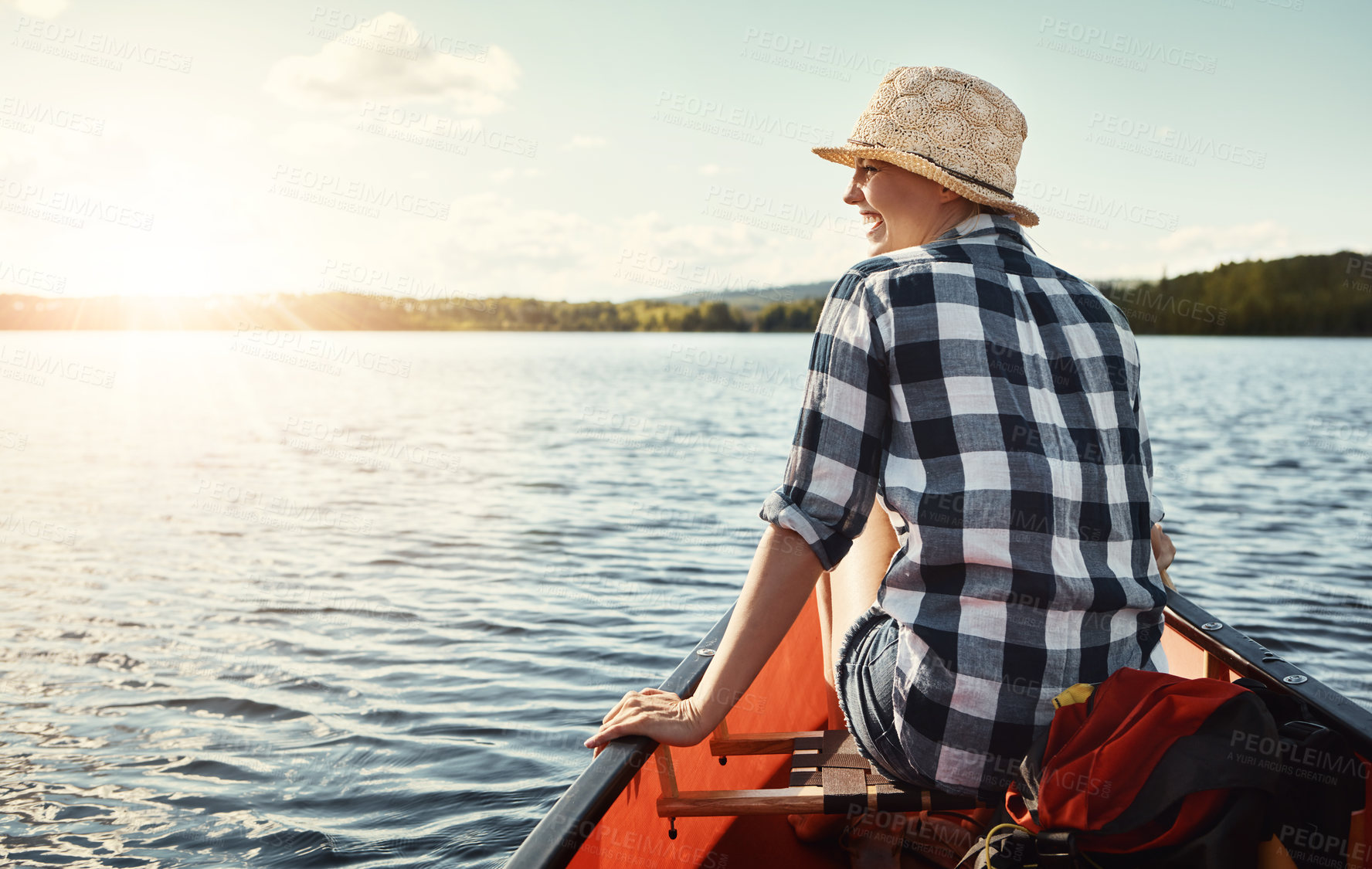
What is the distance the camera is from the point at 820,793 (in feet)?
5.59

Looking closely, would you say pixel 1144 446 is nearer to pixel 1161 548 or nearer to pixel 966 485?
pixel 966 485

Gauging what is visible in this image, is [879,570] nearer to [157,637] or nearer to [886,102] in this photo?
[886,102]

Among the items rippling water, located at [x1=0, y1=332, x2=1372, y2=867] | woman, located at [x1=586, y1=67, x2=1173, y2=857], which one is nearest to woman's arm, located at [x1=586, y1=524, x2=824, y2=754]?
woman, located at [x1=586, y1=67, x2=1173, y2=857]

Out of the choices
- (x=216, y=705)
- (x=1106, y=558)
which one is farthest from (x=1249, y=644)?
(x=216, y=705)

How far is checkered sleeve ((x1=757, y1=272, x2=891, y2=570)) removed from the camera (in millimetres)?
1436

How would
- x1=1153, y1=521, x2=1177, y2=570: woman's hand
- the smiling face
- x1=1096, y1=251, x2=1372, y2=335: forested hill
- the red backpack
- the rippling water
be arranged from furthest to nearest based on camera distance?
1. x1=1096, y1=251, x2=1372, y2=335: forested hill
2. the rippling water
3. x1=1153, y1=521, x2=1177, y2=570: woman's hand
4. the smiling face
5. the red backpack

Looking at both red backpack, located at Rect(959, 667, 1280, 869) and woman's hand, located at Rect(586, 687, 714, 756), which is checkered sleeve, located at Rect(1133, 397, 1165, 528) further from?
woman's hand, located at Rect(586, 687, 714, 756)

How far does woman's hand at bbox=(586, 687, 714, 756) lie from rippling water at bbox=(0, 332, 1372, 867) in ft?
7.02

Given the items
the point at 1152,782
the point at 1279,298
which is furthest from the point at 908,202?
the point at 1279,298

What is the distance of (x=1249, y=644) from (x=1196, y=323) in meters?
91.4

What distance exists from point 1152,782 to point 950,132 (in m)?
1.04

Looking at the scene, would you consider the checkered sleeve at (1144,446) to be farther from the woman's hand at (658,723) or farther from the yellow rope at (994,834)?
the woman's hand at (658,723)

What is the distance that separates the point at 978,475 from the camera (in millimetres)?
1368

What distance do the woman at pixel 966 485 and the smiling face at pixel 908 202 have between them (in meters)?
0.04
